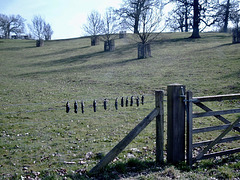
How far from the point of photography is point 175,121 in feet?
17.8

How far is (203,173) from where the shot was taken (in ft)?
16.9

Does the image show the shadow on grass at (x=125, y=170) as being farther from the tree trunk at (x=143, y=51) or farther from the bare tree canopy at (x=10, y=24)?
the bare tree canopy at (x=10, y=24)

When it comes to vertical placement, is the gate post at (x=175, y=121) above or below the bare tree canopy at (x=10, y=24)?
below

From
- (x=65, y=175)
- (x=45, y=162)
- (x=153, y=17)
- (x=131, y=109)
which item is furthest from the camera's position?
(x=153, y=17)

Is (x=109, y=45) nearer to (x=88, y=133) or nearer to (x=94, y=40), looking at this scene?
(x=94, y=40)

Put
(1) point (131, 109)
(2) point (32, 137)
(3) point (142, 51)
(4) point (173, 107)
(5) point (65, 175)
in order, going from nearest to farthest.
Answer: (5) point (65, 175)
(4) point (173, 107)
(2) point (32, 137)
(1) point (131, 109)
(3) point (142, 51)

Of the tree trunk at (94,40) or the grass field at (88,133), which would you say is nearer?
the grass field at (88,133)

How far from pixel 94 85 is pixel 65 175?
14438 millimetres

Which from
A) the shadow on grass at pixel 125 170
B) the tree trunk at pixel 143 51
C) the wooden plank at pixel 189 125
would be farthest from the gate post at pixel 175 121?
the tree trunk at pixel 143 51

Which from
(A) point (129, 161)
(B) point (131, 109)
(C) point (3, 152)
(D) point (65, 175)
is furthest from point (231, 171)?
(B) point (131, 109)

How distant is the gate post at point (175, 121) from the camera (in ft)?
17.7

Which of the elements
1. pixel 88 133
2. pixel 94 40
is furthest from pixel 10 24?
pixel 88 133

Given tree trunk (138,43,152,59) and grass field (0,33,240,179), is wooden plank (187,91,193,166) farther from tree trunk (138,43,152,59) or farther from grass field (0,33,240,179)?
tree trunk (138,43,152,59)

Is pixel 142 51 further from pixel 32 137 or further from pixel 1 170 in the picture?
pixel 1 170
